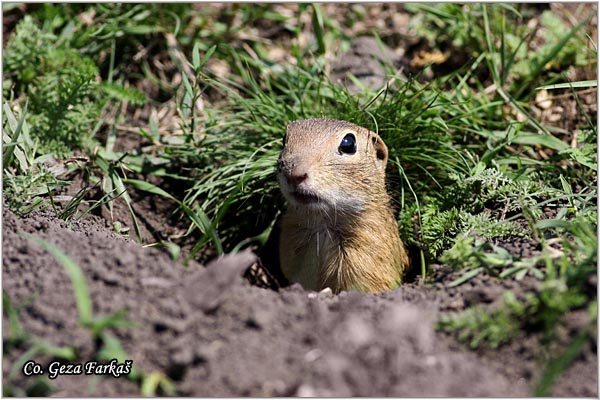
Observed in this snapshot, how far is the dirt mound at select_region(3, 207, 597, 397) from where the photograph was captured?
326 centimetres

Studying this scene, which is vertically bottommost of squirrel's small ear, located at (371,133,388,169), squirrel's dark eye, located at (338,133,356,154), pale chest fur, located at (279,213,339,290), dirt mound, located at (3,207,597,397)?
pale chest fur, located at (279,213,339,290)

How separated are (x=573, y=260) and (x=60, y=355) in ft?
9.69

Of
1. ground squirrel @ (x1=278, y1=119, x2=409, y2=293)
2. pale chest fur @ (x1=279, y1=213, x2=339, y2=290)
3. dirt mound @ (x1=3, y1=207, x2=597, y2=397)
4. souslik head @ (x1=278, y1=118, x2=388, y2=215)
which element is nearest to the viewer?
dirt mound @ (x1=3, y1=207, x2=597, y2=397)

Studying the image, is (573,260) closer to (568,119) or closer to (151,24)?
(568,119)

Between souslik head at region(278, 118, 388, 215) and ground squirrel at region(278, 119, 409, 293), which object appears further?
ground squirrel at region(278, 119, 409, 293)

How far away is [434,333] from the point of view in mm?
3727

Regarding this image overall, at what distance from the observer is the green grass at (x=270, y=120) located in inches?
215

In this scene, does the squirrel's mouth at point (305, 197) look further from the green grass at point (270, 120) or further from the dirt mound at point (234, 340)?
the dirt mound at point (234, 340)

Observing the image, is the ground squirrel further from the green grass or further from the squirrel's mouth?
the green grass

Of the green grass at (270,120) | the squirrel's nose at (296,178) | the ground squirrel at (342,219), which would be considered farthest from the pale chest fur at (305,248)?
the squirrel's nose at (296,178)

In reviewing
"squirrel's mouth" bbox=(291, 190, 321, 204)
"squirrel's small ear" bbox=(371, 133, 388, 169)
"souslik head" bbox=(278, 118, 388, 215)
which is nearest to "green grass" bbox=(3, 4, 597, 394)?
"squirrel's small ear" bbox=(371, 133, 388, 169)

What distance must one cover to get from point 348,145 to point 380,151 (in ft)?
1.72

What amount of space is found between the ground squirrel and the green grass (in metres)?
0.25

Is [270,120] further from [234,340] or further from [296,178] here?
[234,340]
